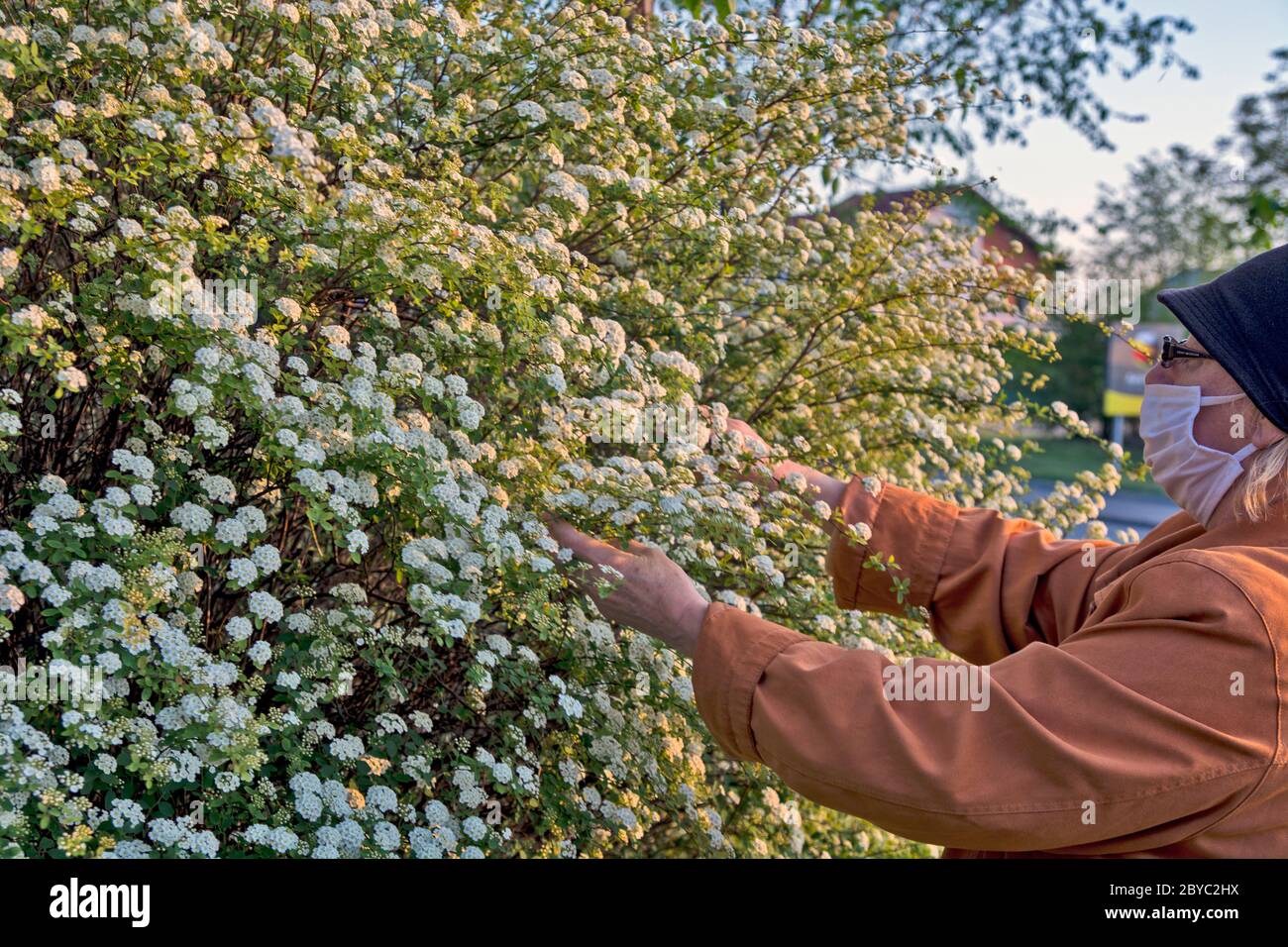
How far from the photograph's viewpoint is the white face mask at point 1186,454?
2072 mm

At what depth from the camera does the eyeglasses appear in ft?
6.93

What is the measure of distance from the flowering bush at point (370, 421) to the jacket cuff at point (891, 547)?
0.44 feet

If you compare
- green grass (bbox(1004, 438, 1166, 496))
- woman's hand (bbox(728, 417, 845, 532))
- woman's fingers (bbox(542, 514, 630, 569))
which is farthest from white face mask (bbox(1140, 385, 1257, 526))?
green grass (bbox(1004, 438, 1166, 496))

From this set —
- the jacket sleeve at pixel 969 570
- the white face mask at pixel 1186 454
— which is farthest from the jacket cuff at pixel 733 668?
the white face mask at pixel 1186 454

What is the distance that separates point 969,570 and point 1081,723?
0.91m

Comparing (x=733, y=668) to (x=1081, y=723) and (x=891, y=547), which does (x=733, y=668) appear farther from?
(x=891, y=547)

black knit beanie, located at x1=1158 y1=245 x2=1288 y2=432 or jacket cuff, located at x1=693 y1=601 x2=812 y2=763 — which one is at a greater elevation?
black knit beanie, located at x1=1158 y1=245 x2=1288 y2=432

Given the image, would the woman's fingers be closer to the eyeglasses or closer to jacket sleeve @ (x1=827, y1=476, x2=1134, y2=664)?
jacket sleeve @ (x1=827, y1=476, x2=1134, y2=664)

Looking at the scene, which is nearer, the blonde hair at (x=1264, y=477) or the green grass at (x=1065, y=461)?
the blonde hair at (x=1264, y=477)

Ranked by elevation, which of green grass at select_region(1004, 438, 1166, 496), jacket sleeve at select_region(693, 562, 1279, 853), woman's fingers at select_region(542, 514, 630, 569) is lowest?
jacket sleeve at select_region(693, 562, 1279, 853)

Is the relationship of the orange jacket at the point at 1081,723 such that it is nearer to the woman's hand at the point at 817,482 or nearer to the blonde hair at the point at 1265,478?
the blonde hair at the point at 1265,478

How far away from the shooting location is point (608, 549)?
7.85 feet

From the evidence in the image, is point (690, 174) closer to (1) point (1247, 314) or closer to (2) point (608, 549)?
(2) point (608, 549)

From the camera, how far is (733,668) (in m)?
2.02
